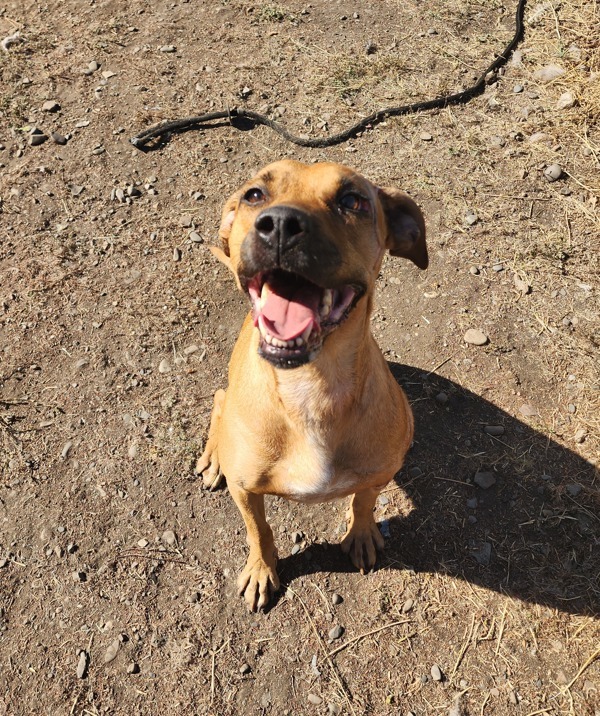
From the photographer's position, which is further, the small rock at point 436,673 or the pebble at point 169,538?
the pebble at point 169,538

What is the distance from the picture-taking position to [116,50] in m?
7.41

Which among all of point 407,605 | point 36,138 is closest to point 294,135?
point 36,138

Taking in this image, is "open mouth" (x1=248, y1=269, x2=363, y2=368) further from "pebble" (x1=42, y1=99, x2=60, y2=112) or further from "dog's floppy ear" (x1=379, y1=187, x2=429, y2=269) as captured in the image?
"pebble" (x1=42, y1=99, x2=60, y2=112)

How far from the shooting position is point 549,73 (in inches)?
277

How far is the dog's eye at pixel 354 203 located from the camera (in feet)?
10.1

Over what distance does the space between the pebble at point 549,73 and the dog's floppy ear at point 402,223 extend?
189 inches

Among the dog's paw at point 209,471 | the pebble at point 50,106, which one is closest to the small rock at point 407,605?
the dog's paw at point 209,471

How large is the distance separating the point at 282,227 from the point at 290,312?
43cm

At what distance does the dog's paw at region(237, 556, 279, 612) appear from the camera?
4137 mm

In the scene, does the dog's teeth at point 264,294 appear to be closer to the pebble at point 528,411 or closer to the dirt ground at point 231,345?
the dirt ground at point 231,345

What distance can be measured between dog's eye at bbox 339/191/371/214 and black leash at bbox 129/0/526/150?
3.74 meters

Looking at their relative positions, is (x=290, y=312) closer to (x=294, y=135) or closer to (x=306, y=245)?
(x=306, y=245)

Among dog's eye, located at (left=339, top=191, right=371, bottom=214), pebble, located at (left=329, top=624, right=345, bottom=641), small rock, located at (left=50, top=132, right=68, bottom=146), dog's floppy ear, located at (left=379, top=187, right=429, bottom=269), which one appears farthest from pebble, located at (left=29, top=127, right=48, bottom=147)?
pebble, located at (left=329, top=624, right=345, bottom=641)

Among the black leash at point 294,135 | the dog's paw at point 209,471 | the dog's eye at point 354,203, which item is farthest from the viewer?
the black leash at point 294,135
